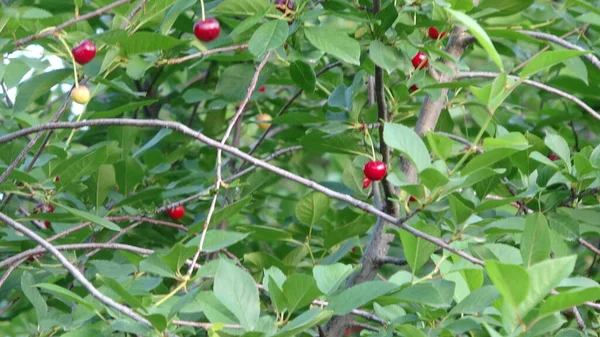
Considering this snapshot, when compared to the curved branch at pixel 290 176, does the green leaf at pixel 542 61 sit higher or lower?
higher

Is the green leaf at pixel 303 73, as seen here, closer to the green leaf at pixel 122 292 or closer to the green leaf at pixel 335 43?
the green leaf at pixel 335 43

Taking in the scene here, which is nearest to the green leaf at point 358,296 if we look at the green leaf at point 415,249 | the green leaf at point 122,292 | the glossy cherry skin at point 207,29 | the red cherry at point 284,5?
the green leaf at point 415,249

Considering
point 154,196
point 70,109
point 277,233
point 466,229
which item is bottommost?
point 70,109

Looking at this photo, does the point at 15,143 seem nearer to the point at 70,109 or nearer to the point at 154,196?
the point at 154,196

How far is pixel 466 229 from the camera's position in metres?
1.26

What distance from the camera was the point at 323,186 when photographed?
1376 mm

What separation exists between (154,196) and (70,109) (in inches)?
31.3

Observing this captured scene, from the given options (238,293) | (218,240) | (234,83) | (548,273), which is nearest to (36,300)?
(218,240)

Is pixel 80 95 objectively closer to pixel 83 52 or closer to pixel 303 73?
pixel 83 52

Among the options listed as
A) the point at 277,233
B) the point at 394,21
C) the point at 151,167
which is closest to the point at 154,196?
the point at 151,167

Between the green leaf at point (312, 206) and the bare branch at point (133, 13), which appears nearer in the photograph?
the bare branch at point (133, 13)

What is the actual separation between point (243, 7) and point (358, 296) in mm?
483

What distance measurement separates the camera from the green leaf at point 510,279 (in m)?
0.87

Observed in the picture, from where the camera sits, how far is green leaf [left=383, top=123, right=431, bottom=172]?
1059 mm
